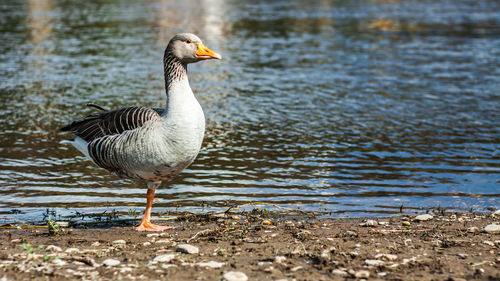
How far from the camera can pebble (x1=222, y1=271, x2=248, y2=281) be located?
265 inches

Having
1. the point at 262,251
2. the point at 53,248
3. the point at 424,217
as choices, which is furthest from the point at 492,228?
the point at 53,248

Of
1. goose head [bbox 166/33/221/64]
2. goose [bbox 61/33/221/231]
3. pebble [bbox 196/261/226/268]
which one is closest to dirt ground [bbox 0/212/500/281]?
pebble [bbox 196/261/226/268]

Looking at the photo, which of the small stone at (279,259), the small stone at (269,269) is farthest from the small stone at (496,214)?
the small stone at (269,269)

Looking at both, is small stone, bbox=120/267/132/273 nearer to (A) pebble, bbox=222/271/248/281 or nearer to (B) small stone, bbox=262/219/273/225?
(A) pebble, bbox=222/271/248/281

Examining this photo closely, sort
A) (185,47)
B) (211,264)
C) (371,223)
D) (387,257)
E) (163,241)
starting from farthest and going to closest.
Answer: (371,223)
(185,47)
(163,241)
(387,257)
(211,264)

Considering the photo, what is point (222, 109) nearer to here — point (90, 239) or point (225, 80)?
point (225, 80)

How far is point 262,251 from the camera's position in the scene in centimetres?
782

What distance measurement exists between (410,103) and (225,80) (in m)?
7.53

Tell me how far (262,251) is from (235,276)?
1.08 m

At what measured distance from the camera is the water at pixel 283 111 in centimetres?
1176

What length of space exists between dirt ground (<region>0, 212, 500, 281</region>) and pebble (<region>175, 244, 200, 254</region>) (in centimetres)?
2

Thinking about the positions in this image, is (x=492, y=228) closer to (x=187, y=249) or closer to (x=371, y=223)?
(x=371, y=223)

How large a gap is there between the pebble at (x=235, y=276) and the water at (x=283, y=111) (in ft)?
13.0

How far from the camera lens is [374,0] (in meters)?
65.8
